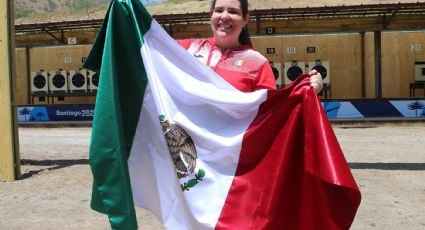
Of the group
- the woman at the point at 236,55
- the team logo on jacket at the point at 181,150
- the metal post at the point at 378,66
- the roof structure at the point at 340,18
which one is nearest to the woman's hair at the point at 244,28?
the woman at the point at 236,55

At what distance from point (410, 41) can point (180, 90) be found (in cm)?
1917

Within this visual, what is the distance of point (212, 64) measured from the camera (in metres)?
3.14

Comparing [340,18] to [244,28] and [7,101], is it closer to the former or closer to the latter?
[7,101]

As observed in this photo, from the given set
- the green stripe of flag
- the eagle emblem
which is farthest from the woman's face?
the eagle emblem

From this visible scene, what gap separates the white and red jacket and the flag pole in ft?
20.0

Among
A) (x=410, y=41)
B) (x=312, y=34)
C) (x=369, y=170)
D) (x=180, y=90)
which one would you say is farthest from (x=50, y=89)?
(x=180, y=90)

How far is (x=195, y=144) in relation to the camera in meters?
3.04

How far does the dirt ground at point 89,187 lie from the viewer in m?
5.53

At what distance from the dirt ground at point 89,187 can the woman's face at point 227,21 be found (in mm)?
2777

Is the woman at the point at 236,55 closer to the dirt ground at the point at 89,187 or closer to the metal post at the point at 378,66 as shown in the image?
the dirt ground at the point at 89,187

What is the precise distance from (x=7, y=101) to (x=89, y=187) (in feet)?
6.92

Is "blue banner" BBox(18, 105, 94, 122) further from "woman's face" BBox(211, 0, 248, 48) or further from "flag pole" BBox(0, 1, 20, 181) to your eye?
"woman's face" BBox(211, 0, 248, 48)

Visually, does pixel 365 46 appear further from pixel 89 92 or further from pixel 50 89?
pixel 50 89

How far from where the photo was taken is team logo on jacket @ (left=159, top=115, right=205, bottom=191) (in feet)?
9.87
